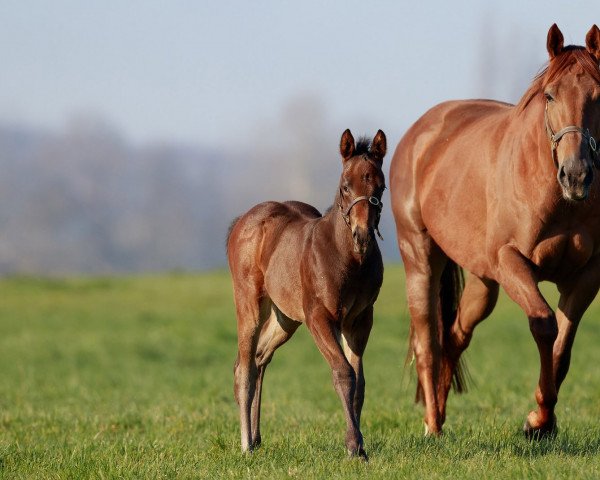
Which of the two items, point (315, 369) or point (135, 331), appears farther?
point (135, 331)

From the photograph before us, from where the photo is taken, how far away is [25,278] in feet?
106

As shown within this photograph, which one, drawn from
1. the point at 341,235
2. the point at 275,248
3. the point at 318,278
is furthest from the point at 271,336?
the point at 341,235

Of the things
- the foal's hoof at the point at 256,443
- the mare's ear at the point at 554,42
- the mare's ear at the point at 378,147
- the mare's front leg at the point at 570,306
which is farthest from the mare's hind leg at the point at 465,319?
the mare's ear at the point at 378,147

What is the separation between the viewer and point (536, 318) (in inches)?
252

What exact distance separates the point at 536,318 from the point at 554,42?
1616mm

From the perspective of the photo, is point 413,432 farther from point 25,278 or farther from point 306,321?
point 25,278

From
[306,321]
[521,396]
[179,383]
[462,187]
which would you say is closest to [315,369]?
[179,383]

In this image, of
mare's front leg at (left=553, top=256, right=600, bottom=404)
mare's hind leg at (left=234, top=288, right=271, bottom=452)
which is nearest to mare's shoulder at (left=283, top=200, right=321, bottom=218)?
mare's hind leg at (left=234, top=288, right=271, bottom=452)

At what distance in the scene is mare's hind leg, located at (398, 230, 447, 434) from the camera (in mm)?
8344

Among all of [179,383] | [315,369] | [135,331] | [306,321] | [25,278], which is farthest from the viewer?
[25,278]

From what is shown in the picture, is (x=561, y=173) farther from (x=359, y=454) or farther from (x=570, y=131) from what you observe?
(x=359, y=454)

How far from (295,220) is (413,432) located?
70.1 inches

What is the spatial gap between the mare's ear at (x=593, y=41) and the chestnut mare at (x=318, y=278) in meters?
1.44

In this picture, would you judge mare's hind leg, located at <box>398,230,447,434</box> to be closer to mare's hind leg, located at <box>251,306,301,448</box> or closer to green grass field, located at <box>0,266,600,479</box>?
green grass field, located at <box>0,266,600,479</box>
